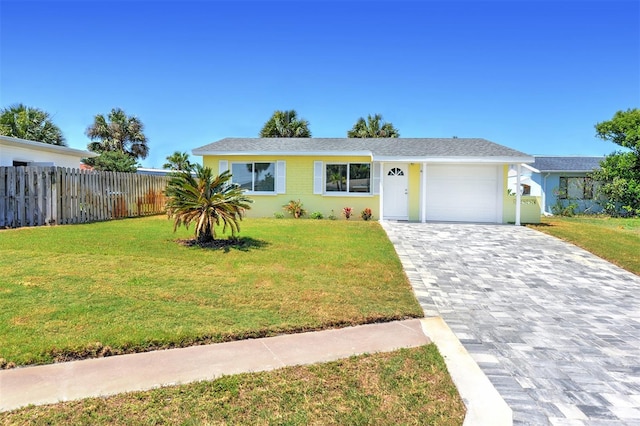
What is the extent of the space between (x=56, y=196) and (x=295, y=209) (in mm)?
8761

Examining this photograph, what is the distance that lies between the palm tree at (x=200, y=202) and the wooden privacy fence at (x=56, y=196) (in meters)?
6.21

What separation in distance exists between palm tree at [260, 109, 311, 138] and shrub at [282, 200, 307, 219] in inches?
550

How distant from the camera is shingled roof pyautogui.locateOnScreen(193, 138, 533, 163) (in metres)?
14.5

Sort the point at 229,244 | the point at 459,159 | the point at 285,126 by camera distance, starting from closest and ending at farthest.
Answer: the point at 229,244 → the point at 459,159 → the point at 285,126

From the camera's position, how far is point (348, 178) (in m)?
15.9

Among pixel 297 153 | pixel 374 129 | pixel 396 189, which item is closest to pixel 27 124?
pixel 297 153

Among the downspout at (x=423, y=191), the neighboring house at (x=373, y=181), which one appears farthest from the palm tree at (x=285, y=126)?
the downspout at (x=423, y=191)

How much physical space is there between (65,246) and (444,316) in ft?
26.6

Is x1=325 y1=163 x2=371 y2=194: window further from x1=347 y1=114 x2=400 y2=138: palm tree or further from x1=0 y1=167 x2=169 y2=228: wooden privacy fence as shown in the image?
x1=347 y1=114 x2=400 y2=138: palm tree

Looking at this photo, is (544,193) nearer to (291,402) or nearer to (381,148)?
(381,148)

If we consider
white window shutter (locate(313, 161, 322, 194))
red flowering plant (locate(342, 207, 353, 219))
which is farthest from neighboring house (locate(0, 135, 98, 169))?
red flowering plant (locate(342, 207, 353, 219))

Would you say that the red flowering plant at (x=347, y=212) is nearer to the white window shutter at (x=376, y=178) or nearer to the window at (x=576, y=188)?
the white window shutter at (x=376, y=178)

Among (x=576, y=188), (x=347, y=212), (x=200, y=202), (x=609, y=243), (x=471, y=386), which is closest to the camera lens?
(x=471, y=386)

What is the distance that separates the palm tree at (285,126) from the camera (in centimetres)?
2886
